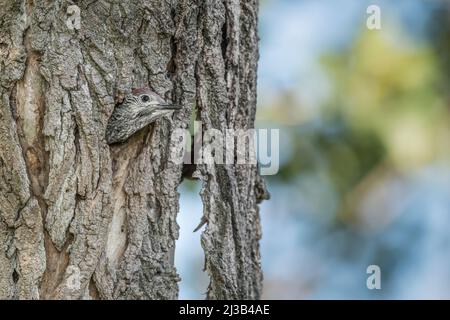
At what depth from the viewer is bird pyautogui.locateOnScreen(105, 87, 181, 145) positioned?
3.76 m

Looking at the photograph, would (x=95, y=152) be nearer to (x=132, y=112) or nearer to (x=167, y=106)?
(x=132, y=112)

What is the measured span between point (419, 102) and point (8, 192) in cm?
334

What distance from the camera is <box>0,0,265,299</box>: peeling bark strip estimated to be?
3.71m

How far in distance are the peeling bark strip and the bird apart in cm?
5

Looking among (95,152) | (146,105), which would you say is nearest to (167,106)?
(146,105)

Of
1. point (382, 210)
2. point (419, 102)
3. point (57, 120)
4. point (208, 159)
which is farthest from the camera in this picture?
point (382, 210)

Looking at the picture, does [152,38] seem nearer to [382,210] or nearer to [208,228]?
[208,228]

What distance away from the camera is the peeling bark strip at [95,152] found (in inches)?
146

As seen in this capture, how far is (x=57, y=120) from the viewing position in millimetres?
3727

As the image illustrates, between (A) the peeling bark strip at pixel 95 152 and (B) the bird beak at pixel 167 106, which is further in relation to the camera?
(B) the bird beak at pixel 167 106

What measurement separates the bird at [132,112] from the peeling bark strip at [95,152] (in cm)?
5

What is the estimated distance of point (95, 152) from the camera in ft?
12.3

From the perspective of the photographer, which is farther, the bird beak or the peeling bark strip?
the bird beak
